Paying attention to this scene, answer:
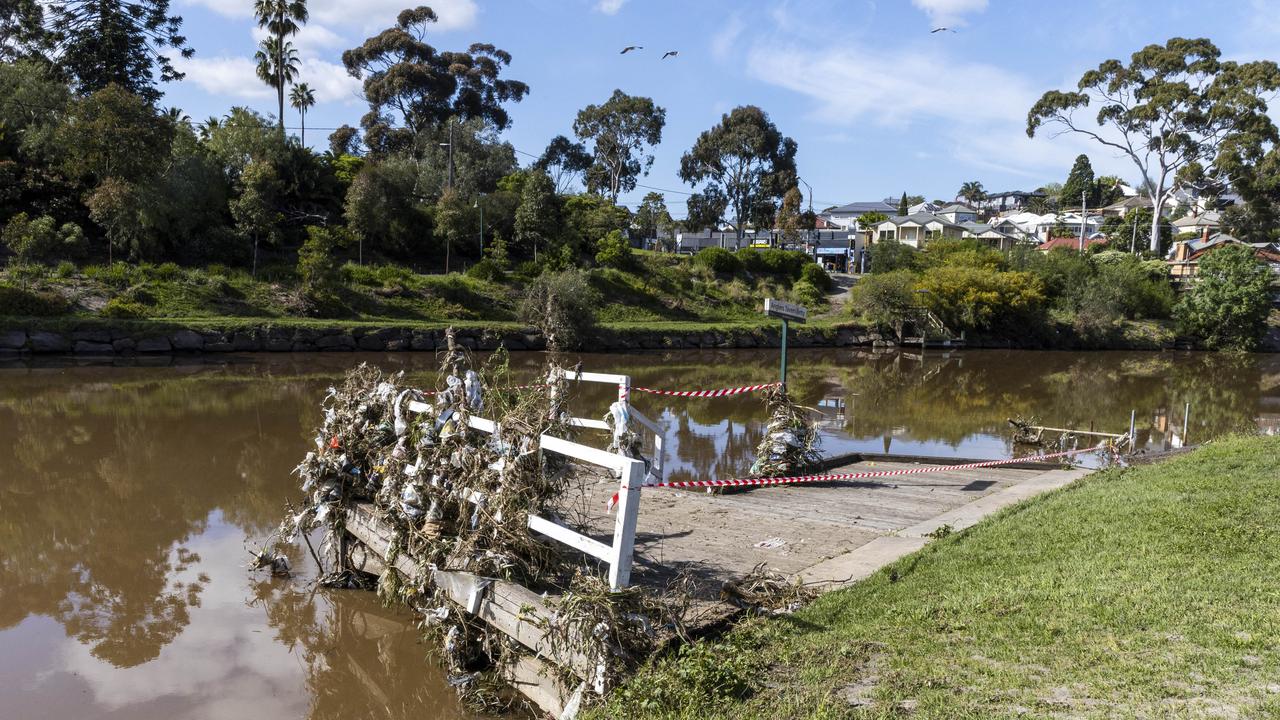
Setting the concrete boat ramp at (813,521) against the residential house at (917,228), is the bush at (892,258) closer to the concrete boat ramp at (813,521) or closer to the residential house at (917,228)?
the residential house at (917,228)

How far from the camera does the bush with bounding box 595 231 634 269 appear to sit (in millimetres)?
47438

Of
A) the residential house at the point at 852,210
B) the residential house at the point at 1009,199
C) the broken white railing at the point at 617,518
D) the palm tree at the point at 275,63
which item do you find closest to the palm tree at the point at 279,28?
the palm tree at the point at 275,63

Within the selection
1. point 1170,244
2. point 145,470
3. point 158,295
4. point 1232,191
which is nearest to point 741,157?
point 1232,191

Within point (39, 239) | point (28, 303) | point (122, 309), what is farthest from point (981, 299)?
point (39, 239)

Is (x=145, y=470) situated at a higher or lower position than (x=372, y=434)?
lower

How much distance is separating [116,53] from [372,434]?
43.5 meters

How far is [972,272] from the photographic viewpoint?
1829 inches

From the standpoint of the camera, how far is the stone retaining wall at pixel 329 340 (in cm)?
2750

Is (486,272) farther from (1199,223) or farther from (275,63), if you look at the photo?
(1199,223)

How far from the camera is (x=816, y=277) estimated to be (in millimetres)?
52906

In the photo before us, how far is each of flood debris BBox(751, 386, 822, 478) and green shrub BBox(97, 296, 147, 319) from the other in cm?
2686

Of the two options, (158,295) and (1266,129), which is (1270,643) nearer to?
(158,295)

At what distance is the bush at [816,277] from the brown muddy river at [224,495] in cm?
2285

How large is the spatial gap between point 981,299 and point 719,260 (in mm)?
15097
